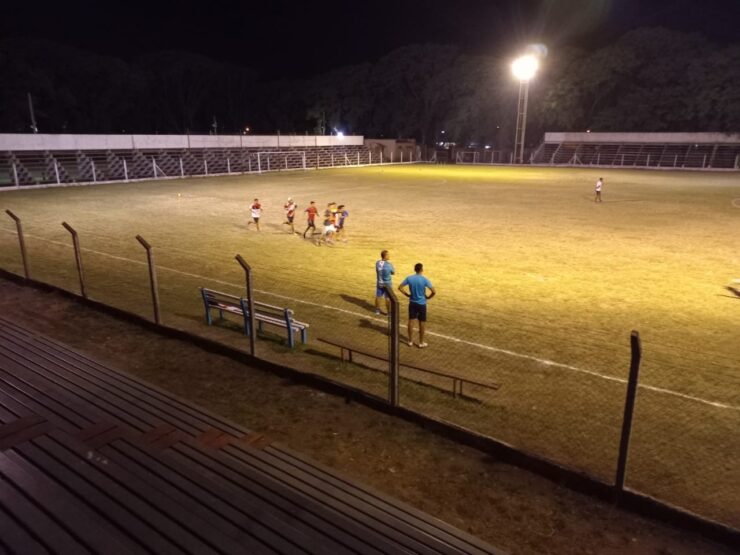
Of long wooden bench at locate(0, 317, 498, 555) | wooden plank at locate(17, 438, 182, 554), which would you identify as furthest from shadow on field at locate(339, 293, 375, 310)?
wooden plank at locate(17, 438, 182, 554)

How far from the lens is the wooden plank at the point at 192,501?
390 cm

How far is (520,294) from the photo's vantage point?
45.4ft

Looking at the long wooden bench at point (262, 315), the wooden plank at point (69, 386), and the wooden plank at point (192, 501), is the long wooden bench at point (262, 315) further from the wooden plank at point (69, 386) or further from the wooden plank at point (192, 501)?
the wooden plank at point (192, 501)

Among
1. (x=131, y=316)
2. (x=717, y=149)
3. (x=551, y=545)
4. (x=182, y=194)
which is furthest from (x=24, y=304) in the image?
(x=717, y=149)

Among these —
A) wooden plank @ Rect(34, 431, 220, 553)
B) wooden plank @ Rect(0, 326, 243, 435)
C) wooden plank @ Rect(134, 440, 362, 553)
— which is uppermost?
wooden plank @ Rect(34, 431, 220, 553)

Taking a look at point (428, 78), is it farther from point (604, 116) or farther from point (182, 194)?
point (182, 194)

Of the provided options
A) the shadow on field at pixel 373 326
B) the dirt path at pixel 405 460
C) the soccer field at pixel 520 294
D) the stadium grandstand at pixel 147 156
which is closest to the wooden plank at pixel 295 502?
the dirt path at pixel 405 460

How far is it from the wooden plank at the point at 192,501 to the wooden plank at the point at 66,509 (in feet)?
1.51

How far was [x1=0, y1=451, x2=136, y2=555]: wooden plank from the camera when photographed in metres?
3.69

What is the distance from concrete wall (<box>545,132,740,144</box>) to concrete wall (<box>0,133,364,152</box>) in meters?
31.9

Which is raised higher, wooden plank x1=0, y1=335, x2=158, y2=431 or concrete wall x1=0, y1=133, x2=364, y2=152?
→ wooden plank x1=0, y1=335, x2=158, y2=431

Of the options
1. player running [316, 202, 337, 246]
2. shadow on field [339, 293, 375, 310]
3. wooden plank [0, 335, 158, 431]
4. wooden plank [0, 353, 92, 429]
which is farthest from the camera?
player running [316, 202, 337, 246]

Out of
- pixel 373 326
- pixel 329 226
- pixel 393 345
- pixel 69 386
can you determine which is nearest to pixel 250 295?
pixel 393 345

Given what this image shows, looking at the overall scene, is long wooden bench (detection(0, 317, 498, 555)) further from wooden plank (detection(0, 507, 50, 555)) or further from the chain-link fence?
the chain-link fence
